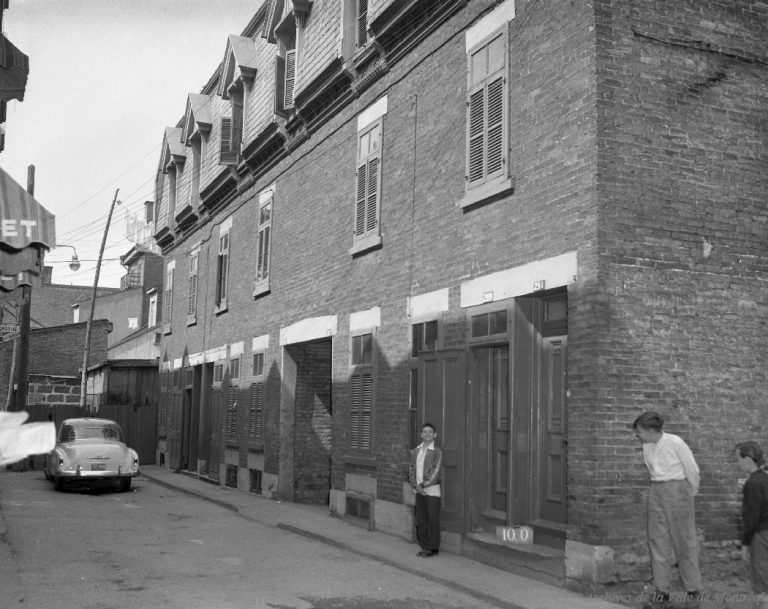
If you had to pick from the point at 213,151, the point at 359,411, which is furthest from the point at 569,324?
the point at 213,151

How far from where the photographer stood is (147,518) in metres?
15.5

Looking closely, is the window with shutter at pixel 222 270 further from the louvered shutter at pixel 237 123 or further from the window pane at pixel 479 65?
the window pane at pixel 479 65

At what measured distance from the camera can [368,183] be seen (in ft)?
47.8

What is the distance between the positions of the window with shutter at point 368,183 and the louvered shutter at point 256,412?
5939 millimetres

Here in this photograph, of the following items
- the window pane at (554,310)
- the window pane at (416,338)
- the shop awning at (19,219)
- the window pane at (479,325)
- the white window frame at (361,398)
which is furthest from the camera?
the white window frame at (361,398)

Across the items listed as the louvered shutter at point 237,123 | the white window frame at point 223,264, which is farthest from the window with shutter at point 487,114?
the white window frame at point 223,264

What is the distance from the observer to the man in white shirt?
7.79m

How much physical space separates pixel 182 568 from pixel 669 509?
5.60 m

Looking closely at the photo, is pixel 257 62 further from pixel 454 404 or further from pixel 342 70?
pixel 454 404

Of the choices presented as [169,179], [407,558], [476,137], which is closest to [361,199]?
[476,137]

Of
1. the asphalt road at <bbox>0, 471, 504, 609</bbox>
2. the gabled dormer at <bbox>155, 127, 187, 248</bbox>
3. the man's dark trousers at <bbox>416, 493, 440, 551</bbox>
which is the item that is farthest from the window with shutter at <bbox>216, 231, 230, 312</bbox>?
the man's dark trousers at <bbox>416, 493, 440, 551</bbox>

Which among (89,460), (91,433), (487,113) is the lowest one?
(89,460)

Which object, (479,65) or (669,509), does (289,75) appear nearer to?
(479,65)

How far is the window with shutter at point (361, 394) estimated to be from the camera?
14.1 m
